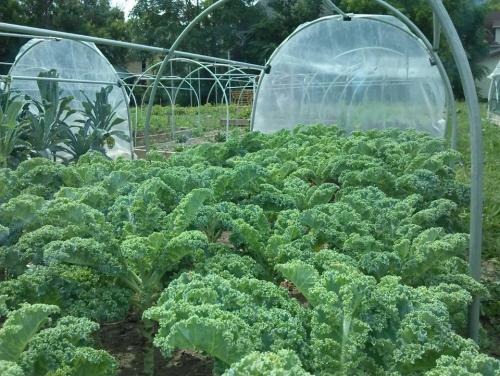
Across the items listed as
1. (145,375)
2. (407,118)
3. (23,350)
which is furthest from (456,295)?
(407,118)

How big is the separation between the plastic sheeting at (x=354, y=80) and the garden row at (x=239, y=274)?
5237 millimetres

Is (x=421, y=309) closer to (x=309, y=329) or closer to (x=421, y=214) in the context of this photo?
(x=309, y=329)

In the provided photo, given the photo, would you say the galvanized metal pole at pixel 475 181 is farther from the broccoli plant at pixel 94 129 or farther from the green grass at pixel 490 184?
the broccoli plant at pixel 94 129

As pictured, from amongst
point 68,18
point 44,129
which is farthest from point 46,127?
point 68,18

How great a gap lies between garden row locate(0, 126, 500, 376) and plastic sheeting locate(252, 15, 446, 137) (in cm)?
524

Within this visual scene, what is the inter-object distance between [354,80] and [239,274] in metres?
7.81

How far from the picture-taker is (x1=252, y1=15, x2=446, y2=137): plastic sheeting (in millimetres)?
9938

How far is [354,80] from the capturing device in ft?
33.6

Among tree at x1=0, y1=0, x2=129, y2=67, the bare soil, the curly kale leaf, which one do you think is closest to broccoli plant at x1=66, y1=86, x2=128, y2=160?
the bare soil

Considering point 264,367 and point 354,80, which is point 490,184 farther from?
point 264,367

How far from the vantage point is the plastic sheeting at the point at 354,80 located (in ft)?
32.6

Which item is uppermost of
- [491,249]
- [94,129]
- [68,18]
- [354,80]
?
[68,18]

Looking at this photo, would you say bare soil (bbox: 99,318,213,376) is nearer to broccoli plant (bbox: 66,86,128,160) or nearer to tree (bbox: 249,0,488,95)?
broccoli plant (bbox: 66,86,128,160)

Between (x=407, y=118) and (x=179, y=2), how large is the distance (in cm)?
3721
